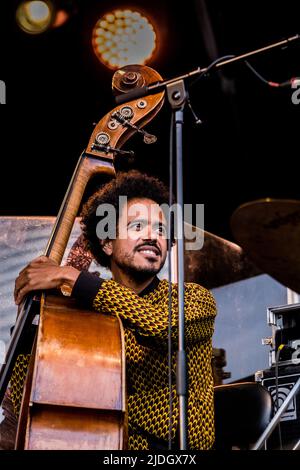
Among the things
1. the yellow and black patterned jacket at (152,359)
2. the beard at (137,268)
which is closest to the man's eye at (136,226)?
the beard at (137,268)

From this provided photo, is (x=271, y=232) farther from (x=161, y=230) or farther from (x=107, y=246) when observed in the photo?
(x=107, y=246)

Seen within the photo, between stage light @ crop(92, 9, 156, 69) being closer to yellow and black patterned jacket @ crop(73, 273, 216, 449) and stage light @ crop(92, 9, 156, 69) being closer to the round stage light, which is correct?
the round stage light

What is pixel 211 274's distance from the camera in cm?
490

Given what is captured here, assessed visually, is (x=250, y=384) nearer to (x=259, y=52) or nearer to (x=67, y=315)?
(x=67, y=315)

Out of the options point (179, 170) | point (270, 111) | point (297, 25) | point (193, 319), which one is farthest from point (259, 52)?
point (270, 111)

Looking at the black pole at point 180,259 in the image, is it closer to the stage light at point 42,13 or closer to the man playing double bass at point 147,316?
the man playing double bass at point 147,316

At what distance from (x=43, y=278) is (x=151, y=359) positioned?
58cm

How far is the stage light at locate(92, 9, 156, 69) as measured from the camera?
4137mm

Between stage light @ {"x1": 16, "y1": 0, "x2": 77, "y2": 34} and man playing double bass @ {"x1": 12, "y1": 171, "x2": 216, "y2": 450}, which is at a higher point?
stage light @ {"x1": 16, "y1": 0, "x2": 77, "y2": 34}

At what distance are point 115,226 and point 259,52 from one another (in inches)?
51.7

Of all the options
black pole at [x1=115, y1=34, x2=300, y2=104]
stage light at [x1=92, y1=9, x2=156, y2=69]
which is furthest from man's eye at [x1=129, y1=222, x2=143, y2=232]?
stage light at [x1=92, y1=9, x2=156, y2=69]

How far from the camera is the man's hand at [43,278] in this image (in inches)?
105

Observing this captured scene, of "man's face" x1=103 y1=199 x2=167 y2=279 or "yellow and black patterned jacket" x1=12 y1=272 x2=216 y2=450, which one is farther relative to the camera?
"man's face" x1=103 y1=199 x2=167 y2=279

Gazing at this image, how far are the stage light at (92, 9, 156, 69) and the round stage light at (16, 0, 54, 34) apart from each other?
1.03 ft
